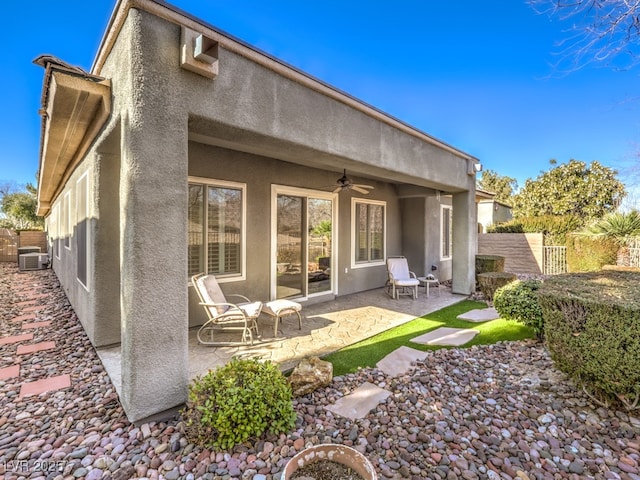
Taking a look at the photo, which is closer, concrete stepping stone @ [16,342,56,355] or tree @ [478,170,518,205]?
concrete stepping stone @ [16,342,56,355]

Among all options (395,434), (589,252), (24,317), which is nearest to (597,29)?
(395,434)

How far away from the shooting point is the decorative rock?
4.04 metres

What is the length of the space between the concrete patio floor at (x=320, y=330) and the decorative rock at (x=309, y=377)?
2.19 ft

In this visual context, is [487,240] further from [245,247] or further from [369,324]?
[245,247]

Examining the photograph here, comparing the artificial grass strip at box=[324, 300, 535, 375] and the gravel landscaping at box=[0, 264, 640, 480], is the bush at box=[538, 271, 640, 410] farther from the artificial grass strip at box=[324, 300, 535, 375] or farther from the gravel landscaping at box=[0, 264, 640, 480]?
the artificial grass strip at box=[324, 300, 535, 375]

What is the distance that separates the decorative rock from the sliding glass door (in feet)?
13.3

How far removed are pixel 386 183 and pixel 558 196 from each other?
765 inches

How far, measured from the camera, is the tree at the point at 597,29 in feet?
13.2

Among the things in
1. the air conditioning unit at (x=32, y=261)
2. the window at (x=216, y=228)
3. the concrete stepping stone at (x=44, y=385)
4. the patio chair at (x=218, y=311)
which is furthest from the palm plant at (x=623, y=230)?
the air conditioning unit at (x=32, y=261)

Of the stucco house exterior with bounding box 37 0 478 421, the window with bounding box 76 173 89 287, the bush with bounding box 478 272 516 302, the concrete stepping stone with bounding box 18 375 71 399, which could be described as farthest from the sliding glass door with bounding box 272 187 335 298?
the bush with bounding box 478 272 516 302

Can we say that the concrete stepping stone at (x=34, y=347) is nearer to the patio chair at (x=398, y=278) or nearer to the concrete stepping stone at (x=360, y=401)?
the concrete stepping stone at (x=360, y=401)

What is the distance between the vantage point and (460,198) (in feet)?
34.2

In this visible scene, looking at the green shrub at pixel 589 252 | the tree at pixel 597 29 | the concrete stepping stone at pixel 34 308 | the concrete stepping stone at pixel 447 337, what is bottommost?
the concrete stepping stone at pixel 447 337

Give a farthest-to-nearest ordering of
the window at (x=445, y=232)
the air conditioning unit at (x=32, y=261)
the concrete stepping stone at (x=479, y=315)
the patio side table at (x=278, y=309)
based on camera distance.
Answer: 1. the air conditioning unit at (x=32, y=261)
2. the window at (x=445, y=232)
3. the concrete stepping stone at (x=479, y=315)
4. the patio side table at (x=278, y=309)
